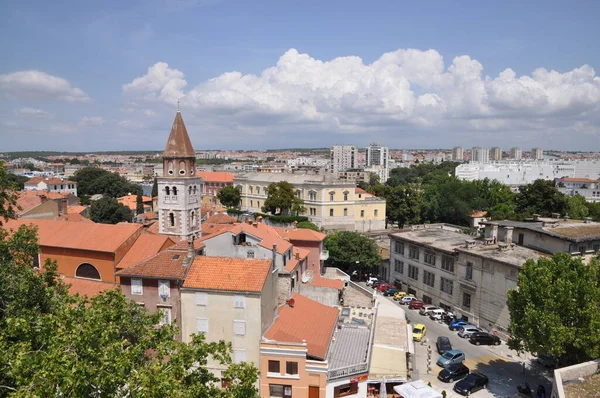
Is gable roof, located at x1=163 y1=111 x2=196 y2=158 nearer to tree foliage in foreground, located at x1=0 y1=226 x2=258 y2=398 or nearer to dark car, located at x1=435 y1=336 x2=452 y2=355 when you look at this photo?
tree foliage in foreground, located at x1=0 y1=226 x2=258 y2=398

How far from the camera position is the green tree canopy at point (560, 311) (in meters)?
26.4

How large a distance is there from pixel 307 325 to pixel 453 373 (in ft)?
36.0

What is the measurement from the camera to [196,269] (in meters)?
30.1

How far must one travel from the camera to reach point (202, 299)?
29016 mm

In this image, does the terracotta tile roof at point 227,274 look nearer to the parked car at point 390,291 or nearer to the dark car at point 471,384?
the dark car at point 471,384

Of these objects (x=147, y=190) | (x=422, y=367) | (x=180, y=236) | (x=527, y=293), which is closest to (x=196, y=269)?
(x=180, y=236)

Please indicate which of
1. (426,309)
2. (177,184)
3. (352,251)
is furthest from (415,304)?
(177,184)

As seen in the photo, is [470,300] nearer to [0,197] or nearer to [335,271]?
[335,271]

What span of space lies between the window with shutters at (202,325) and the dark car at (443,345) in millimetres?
19245

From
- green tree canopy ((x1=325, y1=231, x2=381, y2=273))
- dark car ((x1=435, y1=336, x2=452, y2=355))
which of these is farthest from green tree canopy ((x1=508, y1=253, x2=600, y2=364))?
green tree canopy ((x1=325, y1=231, x2=381, y2=273))

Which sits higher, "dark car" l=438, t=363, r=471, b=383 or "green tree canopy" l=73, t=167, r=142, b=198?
"green tree canopy" l=73, t=167, r=142, b=198

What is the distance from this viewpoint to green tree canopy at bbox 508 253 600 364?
26406mm

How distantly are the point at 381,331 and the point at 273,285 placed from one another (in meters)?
10.1

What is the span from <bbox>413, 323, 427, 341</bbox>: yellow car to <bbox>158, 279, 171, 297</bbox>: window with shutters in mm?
21124
